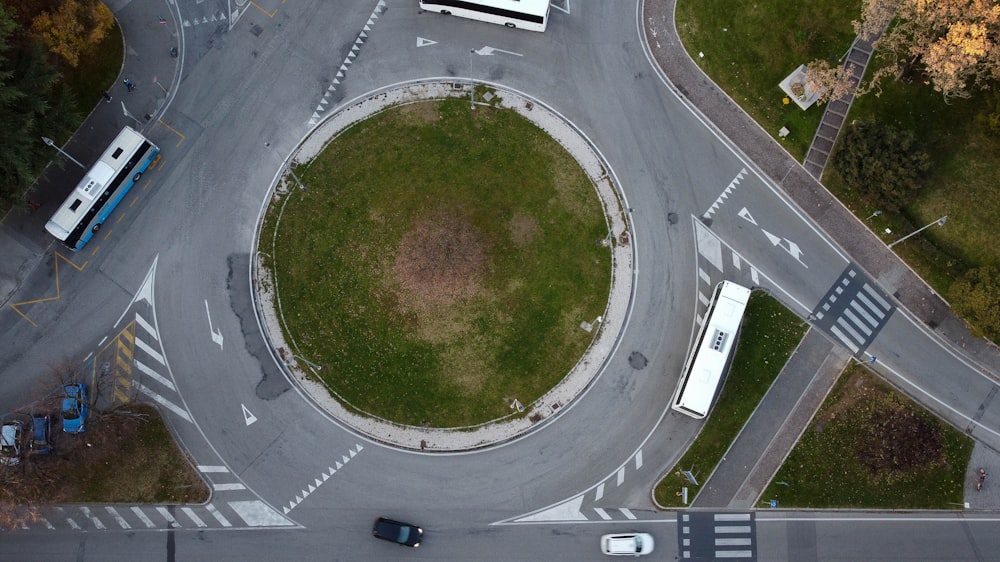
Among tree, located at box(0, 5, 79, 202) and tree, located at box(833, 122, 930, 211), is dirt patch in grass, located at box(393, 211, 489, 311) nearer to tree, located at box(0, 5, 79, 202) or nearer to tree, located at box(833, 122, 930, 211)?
tree, located at box(0, 5, 79, 202)

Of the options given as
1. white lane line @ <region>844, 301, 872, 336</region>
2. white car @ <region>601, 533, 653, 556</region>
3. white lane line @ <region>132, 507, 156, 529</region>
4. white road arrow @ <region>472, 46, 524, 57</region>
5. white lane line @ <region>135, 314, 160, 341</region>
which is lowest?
white lane line @ <region>132, 507, 156, 529</region>

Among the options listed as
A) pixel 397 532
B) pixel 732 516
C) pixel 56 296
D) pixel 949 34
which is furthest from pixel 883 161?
pixel 56 296

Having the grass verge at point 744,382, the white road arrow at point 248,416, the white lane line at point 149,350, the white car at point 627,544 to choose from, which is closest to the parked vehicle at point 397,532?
the white road arrow at point 248,416

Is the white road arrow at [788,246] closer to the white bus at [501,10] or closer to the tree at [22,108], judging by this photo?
the white bus at [501,10]

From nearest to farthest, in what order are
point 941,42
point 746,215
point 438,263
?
point 941,42 < point 438,263 < point 746,215

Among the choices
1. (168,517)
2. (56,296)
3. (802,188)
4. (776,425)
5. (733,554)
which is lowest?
(168,517)

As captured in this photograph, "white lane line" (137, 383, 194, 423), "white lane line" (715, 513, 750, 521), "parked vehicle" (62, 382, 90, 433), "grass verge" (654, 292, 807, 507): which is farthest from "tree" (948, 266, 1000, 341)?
"parked vehicle" (62, 382, 90, 433)

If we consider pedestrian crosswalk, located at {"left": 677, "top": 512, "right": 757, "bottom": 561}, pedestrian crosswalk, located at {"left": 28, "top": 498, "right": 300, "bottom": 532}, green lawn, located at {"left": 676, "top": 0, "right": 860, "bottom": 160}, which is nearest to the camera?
pedestrian crosswalk, located at {"left": 28, "top": 498, "right": 300, "bottom": 532}

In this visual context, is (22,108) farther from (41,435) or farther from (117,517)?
(117,517)
